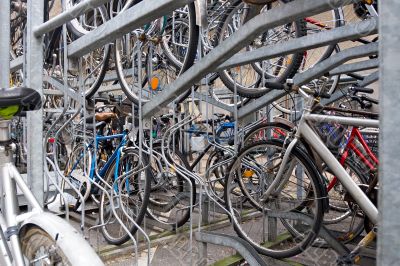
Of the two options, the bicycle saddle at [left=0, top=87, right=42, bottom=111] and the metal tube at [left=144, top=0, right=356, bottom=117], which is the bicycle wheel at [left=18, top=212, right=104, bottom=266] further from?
the metal tube at [left=144, top=0, right=356, bottom=117]

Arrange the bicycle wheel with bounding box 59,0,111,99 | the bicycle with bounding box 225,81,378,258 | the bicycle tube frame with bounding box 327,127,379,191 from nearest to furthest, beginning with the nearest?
the bicycle with bounding box 225,81,378,258 < the bicycle tube frame with bounding box 327,127,379,191 < the bicycle wheel with bounding box 59,0,111,99

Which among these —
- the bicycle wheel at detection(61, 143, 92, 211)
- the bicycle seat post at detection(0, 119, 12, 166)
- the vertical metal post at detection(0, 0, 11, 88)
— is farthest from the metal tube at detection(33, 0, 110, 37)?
the bicycle wheel at detection(61, 143, 92, 211)

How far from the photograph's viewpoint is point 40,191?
1694mm

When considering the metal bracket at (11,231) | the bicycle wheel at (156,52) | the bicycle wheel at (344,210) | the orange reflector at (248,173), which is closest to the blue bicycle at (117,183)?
the bicycle wheel at (156,52)

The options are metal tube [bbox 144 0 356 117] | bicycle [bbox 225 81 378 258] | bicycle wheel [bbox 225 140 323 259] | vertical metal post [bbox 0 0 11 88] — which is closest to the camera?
metal tube [bbox 144 0 356 117]

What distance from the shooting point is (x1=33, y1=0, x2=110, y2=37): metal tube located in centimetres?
139

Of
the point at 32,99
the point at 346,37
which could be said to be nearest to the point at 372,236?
the point at 346,37

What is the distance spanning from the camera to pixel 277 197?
284 cm

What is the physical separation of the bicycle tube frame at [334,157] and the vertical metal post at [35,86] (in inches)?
58.6

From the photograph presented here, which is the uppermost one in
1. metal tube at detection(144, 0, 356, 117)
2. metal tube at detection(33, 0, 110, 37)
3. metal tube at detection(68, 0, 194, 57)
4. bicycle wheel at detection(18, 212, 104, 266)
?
metal tube at detection(33, 0, 110, 37)

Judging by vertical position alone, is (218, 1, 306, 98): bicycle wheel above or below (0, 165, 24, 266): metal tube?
above

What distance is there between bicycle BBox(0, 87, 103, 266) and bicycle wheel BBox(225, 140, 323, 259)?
5.30ft

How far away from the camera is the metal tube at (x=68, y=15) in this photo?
1393mm

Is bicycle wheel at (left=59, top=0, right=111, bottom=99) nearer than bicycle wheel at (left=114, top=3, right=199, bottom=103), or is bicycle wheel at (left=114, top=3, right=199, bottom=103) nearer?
bicycle wheel at (left=114, top=3, right=199, bottom=103)
